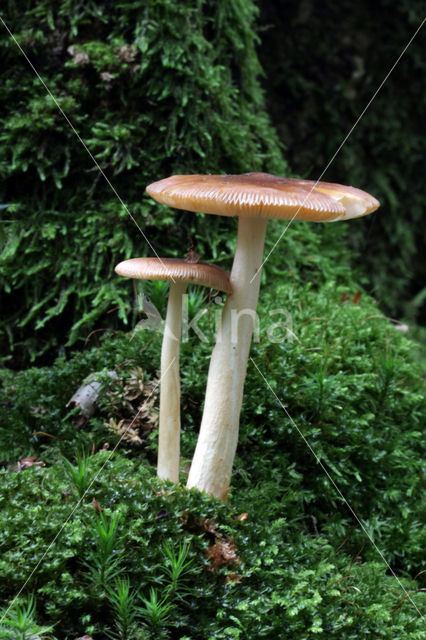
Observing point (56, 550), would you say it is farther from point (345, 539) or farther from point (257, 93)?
point (257, 93)

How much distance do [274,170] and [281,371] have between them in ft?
5.69

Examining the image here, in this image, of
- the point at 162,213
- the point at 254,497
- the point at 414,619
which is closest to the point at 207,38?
the point at 162,213

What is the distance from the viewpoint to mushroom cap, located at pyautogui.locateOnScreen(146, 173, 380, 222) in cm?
165

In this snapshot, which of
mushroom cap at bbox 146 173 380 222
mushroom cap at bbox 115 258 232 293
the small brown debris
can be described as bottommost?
the small brown debris

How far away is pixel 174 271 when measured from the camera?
6.00 feet

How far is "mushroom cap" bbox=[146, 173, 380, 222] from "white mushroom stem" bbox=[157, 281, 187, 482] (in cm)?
41

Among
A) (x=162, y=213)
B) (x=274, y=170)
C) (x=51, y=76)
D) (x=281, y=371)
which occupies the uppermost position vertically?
(x=51, y=76)

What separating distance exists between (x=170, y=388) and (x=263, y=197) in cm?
84

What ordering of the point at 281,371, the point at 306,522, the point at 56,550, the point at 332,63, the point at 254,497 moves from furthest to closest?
the point at 332,63
the point at 281,371
the point at 306,522
the point at 254,497
the point at 56,550

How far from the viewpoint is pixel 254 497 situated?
222cm

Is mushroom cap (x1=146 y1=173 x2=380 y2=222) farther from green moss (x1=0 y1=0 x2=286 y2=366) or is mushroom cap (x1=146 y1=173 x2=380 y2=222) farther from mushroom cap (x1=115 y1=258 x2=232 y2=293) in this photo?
green moss (x1=0 y1=0 x2=286 y2=366)

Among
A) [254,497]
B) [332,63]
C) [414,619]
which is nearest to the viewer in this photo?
[414,619]
